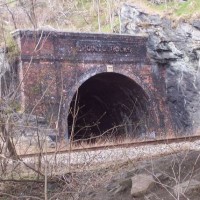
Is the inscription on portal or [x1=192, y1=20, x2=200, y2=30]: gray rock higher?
[x1=192, y1=20, x2=200, y2=30]: gray rock

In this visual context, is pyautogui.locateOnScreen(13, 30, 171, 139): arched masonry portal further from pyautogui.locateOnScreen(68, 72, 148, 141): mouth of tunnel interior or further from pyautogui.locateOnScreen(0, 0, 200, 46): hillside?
pyautogui.locateOnScreen(0, 0, 200, 46): hillside

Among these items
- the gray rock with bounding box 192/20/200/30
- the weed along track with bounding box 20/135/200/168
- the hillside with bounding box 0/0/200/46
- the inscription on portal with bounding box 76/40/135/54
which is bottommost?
the weed along track with bounding box 20/135/200/168

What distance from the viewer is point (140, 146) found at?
9891mm

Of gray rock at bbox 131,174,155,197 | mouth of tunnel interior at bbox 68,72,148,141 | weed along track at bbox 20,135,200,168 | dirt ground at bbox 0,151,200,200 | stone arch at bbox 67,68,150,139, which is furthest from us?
mouth of tunnel interior at bbox 68,72,148,141

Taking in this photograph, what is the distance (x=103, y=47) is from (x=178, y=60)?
3013mm

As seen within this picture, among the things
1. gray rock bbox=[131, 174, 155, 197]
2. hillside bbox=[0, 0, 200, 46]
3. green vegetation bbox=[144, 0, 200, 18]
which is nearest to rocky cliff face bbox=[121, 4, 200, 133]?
green vegetation bbox=[144, 0, 200, 18]

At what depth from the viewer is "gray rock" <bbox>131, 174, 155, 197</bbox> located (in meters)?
4.74

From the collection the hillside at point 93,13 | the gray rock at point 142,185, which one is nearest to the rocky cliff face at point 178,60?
the hillside at point 93,13

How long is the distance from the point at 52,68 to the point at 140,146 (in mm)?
6450

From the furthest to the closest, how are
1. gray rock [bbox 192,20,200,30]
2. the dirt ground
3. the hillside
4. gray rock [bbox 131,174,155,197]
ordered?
the hillside
gray rock [bbox 192,20,200,30]
the dirt ground
gray rock [bbox 131,174,155,197]

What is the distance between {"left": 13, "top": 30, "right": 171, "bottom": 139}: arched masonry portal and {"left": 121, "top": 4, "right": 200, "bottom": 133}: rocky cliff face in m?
0.30

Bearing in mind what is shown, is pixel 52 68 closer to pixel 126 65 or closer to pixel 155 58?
pixel 126 65

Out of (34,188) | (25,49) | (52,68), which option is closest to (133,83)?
(52,68)

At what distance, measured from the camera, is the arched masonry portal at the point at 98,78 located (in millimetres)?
15094
